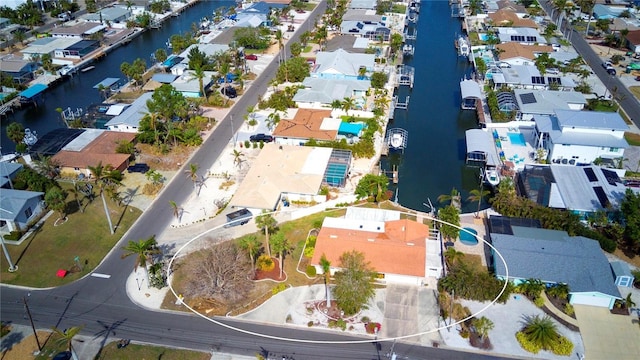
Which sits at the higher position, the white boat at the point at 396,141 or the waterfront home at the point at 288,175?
the waterfront home at the point at 288,175

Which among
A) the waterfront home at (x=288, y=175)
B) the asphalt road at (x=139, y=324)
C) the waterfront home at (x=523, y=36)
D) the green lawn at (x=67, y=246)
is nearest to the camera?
the asphalt road at (x=139, y=324)

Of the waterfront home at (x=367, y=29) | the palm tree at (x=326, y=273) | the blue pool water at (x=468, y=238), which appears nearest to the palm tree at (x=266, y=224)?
the palm tree at (x=326, y=273)

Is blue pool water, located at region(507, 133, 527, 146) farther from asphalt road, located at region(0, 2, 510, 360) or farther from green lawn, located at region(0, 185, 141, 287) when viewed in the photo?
green lawn, located at region(0, 185, 141, 287)

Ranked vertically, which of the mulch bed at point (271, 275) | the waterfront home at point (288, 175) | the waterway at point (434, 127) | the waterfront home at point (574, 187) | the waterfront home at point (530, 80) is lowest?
the waterway at point (434, 127)

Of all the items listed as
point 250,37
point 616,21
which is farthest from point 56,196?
point 616,21

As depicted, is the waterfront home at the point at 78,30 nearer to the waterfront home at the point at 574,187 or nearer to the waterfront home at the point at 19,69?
the waterfront home at the point at 19,69

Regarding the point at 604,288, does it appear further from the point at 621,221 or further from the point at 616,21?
the point at 616,21
